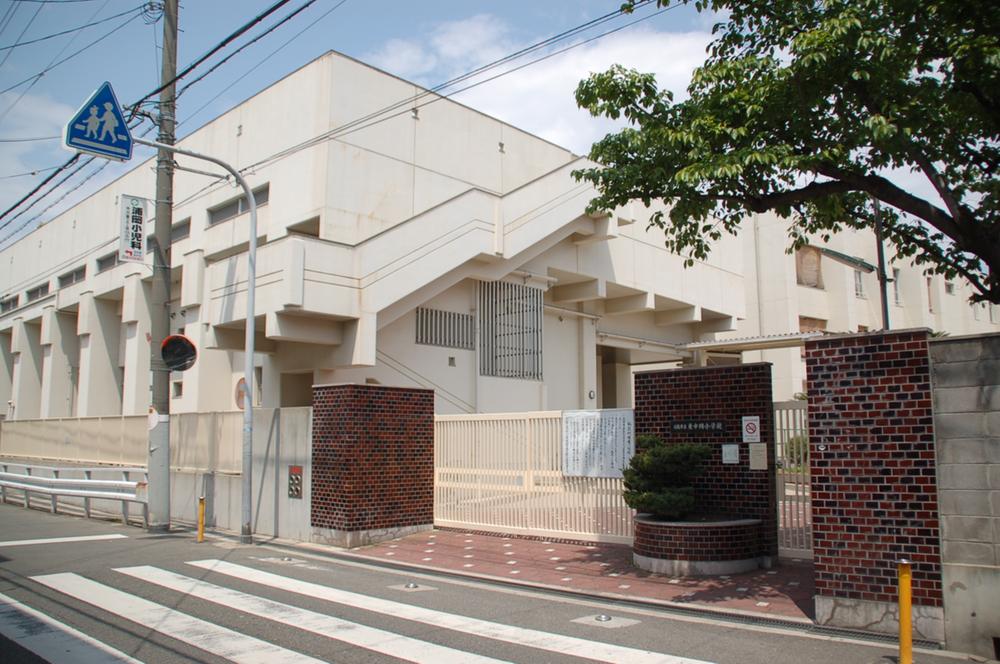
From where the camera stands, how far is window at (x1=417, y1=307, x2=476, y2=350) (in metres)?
21.6

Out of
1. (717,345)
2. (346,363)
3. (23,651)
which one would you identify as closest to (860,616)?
(23,651)

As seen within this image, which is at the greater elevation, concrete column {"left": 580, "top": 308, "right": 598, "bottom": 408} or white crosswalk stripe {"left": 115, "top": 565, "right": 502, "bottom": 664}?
concrete column {"left": 580, "top": 308, "right": 598, "bottom": 408}

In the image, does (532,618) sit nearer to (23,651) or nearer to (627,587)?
(627,587)

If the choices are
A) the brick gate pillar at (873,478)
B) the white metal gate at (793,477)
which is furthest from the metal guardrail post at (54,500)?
the brick gate pillar at (873,478)

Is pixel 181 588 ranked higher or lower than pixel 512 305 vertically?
lower

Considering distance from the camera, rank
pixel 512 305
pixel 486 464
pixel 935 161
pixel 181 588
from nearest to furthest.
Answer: pixel 181 588 → pixel 935 161 → pixel 486 464 → pixel 512 305

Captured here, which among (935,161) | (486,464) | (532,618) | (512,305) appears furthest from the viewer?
(512,305)

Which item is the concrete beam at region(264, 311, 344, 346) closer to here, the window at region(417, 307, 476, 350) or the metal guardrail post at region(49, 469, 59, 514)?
the window at region(417, 307, 476, 350)

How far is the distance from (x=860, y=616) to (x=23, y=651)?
25.7ft

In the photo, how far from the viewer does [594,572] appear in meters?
10.9

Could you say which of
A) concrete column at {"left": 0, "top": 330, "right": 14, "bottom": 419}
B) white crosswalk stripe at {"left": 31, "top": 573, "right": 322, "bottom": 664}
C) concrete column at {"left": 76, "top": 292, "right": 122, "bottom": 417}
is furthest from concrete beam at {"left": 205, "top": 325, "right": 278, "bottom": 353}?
concrete column at {"left": 0, "top": 330, "right": 14, "bottom": 419}

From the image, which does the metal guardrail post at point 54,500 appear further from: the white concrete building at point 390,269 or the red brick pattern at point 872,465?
the red brick pattern at point 872,465

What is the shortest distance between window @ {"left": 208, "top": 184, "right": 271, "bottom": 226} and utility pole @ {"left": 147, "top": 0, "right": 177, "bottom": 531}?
21.0 feet

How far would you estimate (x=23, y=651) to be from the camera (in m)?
6.84
